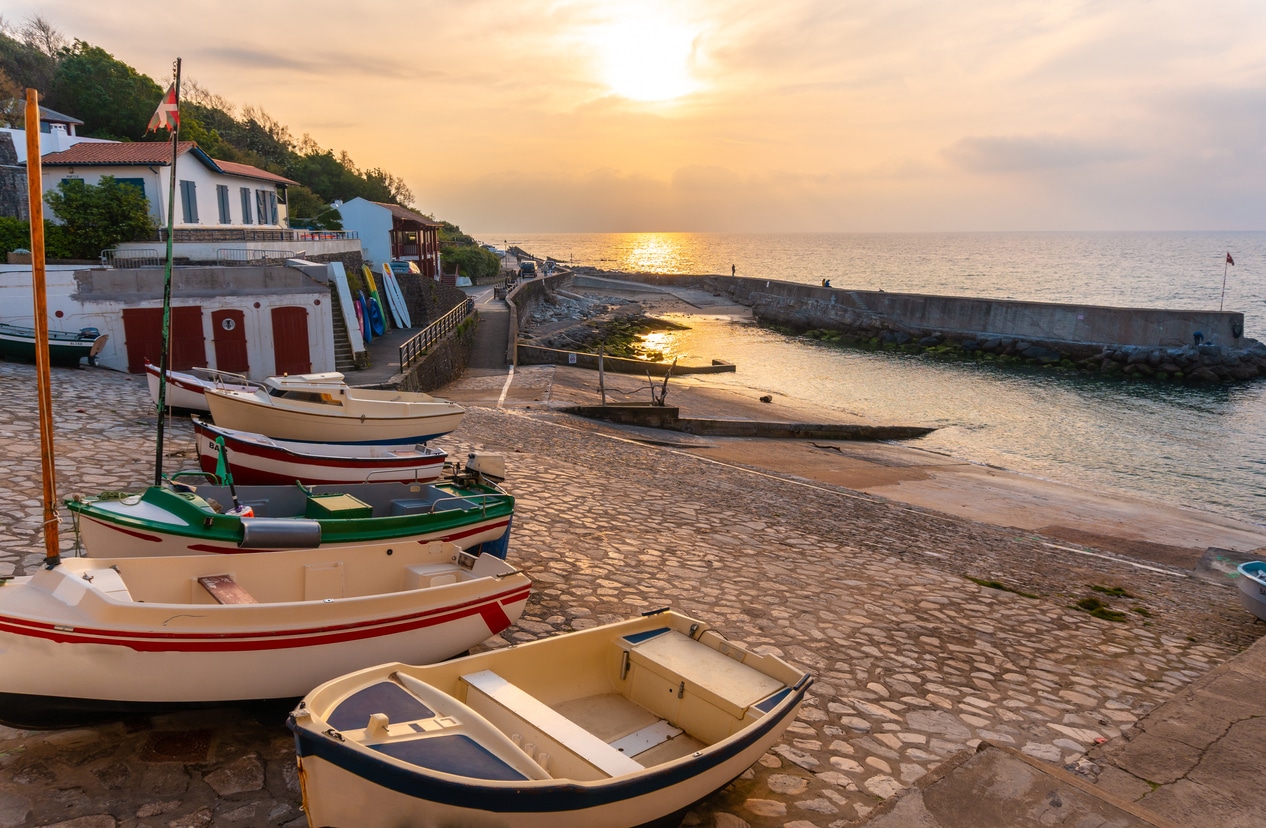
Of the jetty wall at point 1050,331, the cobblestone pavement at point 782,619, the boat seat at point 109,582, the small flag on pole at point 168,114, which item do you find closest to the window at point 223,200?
the cobblestone pavement at point 782,619

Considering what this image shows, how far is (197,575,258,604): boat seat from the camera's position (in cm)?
515

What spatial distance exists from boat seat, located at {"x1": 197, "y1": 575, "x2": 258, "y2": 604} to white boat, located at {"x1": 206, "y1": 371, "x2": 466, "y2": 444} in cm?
594

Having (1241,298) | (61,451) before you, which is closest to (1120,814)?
(61,451)

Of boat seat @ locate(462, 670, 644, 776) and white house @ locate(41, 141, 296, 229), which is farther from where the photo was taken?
white house @ locate(41, 141, 296, 229)

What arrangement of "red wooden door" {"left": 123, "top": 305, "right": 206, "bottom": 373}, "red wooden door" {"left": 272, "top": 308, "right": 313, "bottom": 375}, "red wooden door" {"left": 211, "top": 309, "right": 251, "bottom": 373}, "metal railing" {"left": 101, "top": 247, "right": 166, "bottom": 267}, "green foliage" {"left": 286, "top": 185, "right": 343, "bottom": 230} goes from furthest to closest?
1. "green foliage" {"left": 286, "top": 185, "right": 343, "bottom": 230}
2. "metal railing" {"left": 101, "top": 247, "right": 166, "bottom": 267}
3. "red wooden door" {"left": 272, "top": 308, "right": 313, "bottom": 375}
4. "red wooden door" {"left": 211, "top": 309, "right": 251, "bottom": 373}
5. "red wooden door" {"left": 123, "top": 305, "right": 206, "bottom": 373}

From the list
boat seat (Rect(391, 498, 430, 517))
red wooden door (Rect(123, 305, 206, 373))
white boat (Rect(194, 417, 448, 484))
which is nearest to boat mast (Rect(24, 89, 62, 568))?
boat seat (Rect(391, 498, 430, 517))

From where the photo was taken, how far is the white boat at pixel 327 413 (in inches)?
430

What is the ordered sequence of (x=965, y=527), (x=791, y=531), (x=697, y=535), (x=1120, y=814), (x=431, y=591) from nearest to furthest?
1. (x=1120, y=814)
2. (x=431, y=591)
3. (x=697, y=535)
4. (x=791, y=531)
5. (x=965, y=527)

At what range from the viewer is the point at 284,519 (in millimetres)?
5895

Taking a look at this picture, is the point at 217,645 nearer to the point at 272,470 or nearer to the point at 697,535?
the point at 272,470

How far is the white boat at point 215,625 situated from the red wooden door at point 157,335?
563 inches

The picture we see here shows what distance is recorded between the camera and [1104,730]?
21.5 feet

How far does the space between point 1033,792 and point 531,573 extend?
5330 mm

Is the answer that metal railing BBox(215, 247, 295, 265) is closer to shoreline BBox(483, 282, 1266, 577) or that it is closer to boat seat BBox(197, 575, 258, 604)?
shoreline BBox(483, 282, 1266, 577)
